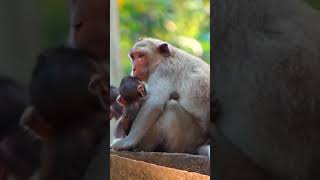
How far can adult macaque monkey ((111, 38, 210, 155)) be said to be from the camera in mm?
1904

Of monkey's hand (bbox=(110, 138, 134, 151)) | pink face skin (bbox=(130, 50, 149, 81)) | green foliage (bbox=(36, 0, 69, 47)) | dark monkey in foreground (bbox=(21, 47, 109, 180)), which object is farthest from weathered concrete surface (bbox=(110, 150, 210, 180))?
green foliage (bbox=(36, 0, 69, 47))

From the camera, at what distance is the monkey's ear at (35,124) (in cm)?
160

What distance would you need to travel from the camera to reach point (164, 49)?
77.4 inches

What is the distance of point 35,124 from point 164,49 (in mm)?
579

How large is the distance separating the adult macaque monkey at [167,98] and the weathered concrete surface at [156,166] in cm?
7

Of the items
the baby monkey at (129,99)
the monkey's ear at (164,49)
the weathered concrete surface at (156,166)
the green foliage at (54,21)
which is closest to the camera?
the green foliage at (54,21)

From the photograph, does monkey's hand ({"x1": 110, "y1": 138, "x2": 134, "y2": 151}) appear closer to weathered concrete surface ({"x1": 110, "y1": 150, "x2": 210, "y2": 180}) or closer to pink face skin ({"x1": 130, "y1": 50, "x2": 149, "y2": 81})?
weathered concrete surface ({"x1": 110, "y1": 150, "x2": 210, "y2": 180})

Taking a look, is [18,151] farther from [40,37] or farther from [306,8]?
[306,8]

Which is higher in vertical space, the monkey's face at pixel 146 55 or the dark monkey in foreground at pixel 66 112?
the monkey's face at pixel 146 55

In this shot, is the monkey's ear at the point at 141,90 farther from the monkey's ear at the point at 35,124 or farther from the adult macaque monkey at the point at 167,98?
the monkey's ear at the point at 35,124

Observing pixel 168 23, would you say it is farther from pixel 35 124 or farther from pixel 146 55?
pixel 35 124

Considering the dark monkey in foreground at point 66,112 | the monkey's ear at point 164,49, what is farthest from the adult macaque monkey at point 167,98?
the dark monkey in foreground at point 66,112

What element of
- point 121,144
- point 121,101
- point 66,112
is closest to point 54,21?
point 66,112

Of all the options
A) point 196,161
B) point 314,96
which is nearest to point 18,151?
point 196,161
